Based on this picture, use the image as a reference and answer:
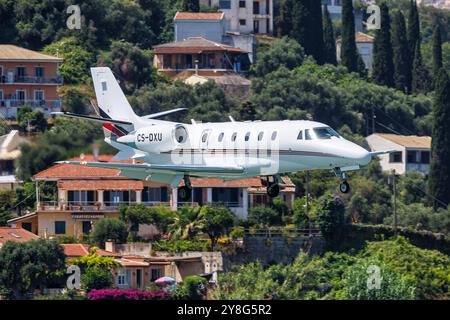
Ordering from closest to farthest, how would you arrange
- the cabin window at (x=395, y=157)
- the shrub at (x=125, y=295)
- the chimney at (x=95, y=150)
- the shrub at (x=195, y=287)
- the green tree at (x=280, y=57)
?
the chimney at (x=95, y=150)
the shrub at (x=125, y=295)
the shrub at (x=195, y=287)
the cabin window at (x=395, y=157)
the green tree at (x=280, y=57)

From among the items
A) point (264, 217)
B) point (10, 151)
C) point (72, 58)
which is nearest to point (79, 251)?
point (264, 217)

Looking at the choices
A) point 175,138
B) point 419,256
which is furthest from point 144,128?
point 419,256

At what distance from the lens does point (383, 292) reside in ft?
283

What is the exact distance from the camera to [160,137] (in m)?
61.5

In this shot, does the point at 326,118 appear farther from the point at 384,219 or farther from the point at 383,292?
the point at 383,292

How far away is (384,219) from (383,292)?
2193 centimetres

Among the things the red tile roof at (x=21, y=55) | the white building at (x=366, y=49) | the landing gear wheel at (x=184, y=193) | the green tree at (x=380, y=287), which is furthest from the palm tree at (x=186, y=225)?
the white building at (x=366, y=49)

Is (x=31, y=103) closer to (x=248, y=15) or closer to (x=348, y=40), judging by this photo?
(x=348, y=40)

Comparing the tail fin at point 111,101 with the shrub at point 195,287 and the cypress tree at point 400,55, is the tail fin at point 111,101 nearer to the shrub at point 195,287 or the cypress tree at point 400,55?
the shrub at point 195,287

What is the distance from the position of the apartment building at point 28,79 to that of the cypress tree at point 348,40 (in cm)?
2303

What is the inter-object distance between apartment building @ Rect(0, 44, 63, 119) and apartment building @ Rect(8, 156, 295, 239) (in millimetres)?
16815

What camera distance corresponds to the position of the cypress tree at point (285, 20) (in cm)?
13962

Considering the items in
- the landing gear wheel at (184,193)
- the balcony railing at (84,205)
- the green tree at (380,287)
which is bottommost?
the green tree at (380,287)

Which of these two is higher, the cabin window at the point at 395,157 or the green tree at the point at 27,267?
the cabin window at the point at 395,157
